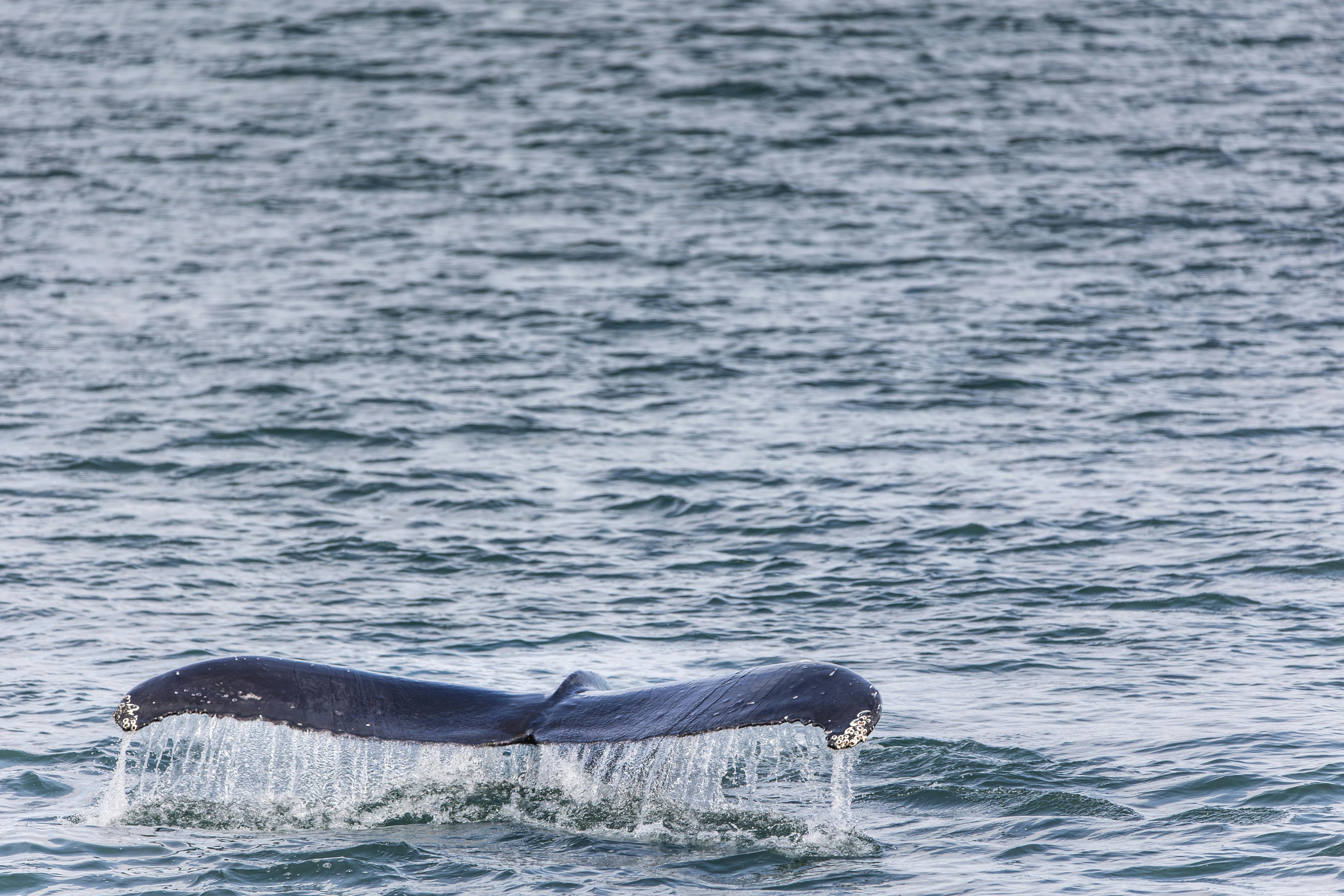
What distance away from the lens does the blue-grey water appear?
32.2ft

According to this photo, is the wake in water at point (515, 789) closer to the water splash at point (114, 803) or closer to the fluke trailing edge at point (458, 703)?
the water splash at point (114, 803)

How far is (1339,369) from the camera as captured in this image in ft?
68.1

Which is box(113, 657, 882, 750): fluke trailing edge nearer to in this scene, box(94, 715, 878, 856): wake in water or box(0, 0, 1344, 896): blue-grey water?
box(94, 715, 878, 856): wake in water

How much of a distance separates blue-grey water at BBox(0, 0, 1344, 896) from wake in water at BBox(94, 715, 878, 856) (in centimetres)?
6

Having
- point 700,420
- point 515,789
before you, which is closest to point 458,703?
point 515,789

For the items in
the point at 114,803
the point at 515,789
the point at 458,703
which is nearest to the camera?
the point at 458,703

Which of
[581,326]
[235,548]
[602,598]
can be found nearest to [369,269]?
[581,326]

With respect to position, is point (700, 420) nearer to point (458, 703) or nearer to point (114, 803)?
point (114, 803)

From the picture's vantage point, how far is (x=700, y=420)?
65.5ft

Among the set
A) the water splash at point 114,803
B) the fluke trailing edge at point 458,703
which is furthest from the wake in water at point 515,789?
the fluke trailing edge at point 458,703

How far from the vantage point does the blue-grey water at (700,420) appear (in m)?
9.80

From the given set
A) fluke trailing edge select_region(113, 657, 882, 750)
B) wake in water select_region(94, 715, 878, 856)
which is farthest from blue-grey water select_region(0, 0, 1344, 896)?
fluke trailing edge select_region(113, 657, 882, 750)

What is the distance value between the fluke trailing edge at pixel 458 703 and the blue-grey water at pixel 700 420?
32.1 inches

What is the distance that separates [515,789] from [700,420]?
10250 millimetres
